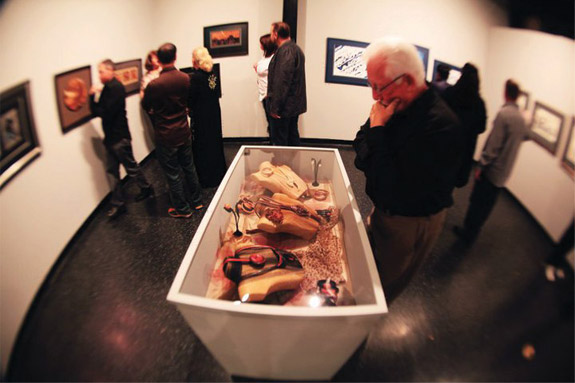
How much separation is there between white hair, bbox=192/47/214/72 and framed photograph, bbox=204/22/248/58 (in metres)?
0.02

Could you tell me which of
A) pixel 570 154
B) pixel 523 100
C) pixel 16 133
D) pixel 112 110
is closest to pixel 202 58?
pixel 112 110

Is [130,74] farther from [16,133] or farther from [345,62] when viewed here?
[345,62]

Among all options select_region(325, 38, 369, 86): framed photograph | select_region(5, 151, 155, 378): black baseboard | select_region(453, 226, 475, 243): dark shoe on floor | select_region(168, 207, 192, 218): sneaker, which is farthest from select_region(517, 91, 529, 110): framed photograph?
select_region(168, 207, 192, 218): sneaker

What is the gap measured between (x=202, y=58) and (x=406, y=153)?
1090mm

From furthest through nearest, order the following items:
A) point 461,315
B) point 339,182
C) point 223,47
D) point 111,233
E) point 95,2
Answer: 1. point 339,182
2. point 223,47
3. point 111,233
4. point 461,315
5. point 95,2

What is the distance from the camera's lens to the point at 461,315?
33.5 inches

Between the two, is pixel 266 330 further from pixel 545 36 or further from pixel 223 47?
pixel 223 47

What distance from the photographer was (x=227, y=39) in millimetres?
1242

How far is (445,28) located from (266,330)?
1.10 metres

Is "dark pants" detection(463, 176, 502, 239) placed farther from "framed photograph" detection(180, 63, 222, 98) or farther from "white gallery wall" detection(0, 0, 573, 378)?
"framed photograph" detection(180, 63, 222, 98)

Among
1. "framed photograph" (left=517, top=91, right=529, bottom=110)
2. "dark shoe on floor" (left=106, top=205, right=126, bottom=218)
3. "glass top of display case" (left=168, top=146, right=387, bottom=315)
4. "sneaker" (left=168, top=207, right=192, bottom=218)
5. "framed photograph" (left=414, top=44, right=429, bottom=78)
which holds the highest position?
"framed photograph" (left=414, top=44, right=429, bottom=78)

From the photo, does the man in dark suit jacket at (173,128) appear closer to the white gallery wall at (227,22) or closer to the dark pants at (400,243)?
the white gallery wall at (227,22)

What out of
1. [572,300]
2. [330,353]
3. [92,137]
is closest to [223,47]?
[92,137]

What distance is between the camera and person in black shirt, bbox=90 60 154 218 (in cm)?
80
